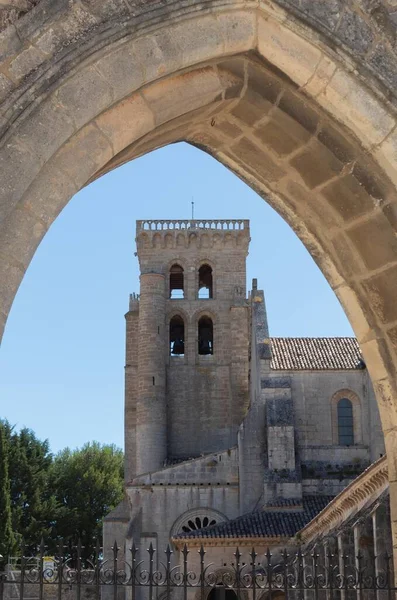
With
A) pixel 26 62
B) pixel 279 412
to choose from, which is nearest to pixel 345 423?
pixel 279 412

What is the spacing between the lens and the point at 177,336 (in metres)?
55.2

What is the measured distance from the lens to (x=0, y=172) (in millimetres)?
3250

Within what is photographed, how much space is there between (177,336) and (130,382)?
373 centimetres

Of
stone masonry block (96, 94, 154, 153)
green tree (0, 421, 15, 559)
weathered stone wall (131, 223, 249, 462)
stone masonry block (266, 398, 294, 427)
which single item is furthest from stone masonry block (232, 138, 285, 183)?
weathered stone wall (131, 223, 249, 462)

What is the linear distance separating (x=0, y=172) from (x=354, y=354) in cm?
4163

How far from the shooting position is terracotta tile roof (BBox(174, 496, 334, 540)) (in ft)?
113

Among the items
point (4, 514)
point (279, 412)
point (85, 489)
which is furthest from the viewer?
point (85, 489)

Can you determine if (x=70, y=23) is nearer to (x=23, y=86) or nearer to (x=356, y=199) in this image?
(x=23, y=86)

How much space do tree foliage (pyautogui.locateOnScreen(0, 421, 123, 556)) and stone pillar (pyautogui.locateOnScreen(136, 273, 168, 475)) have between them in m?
5.69

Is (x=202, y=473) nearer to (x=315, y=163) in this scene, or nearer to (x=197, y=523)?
(x=197, y=523)

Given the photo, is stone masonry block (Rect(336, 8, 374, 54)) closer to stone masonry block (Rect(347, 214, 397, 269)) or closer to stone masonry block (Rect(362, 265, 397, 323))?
stone masonry block (Rect(347, 214, 397, 269))

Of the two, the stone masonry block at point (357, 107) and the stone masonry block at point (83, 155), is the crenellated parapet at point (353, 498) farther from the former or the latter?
the stone masonry block at point (83, 155)

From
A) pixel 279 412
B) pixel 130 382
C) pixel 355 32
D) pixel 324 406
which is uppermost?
pixel 130 382

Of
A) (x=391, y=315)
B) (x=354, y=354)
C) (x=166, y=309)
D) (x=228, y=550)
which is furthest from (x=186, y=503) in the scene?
(x=391, y=315)
